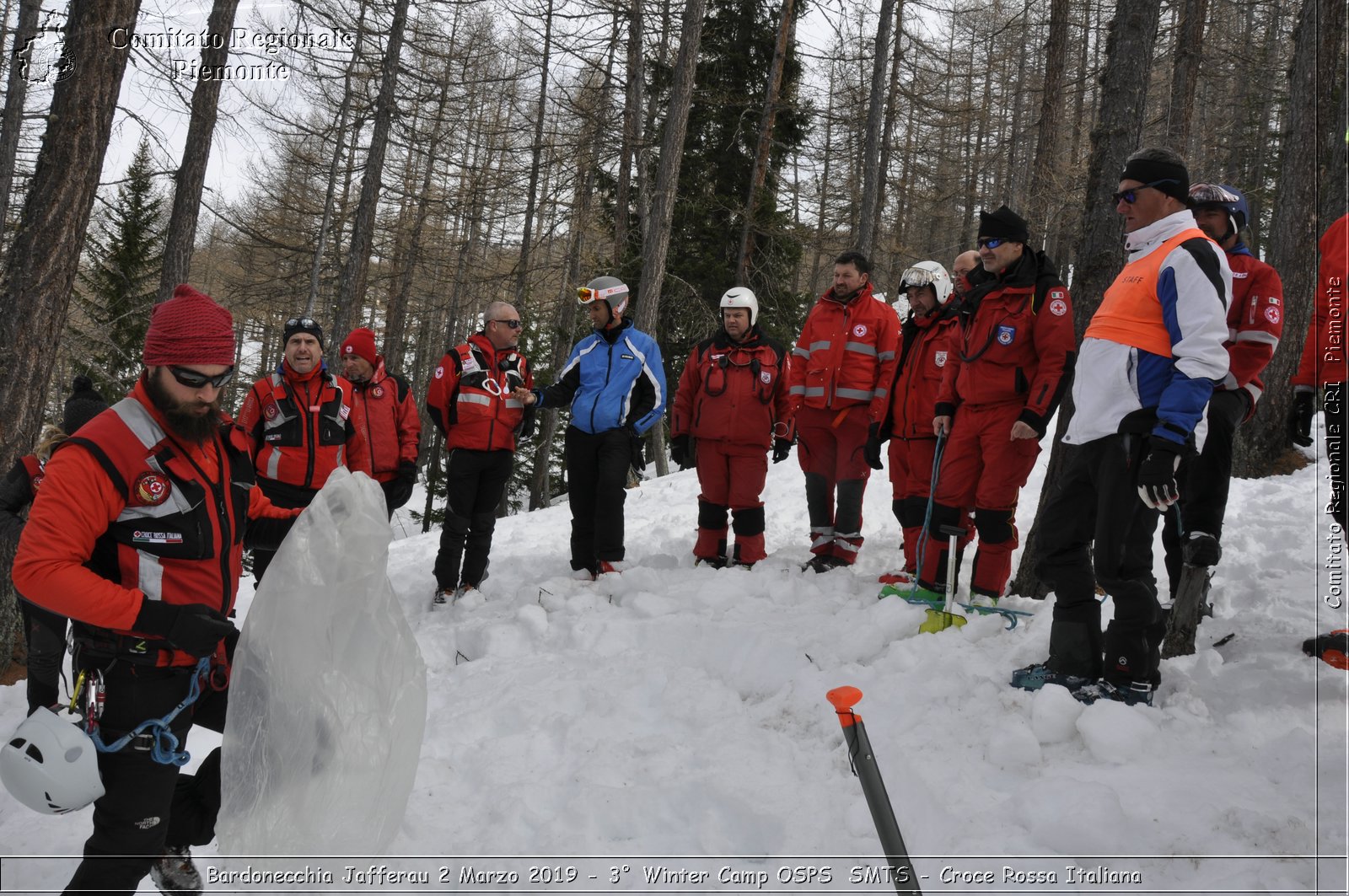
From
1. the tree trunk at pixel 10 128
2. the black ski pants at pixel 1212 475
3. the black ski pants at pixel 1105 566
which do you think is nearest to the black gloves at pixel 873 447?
the black ski pants at pixel 1212 475

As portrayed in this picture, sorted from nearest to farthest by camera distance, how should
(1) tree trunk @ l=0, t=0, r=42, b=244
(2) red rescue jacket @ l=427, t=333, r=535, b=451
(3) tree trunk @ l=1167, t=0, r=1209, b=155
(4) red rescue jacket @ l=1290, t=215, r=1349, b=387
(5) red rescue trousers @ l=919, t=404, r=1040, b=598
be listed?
1. (4) red rescue jacket @ l=1290, t=215, r=1349, b=387
2. (5) red rescue trousers @ l=919, t=404, r=1040, b=598
3. (2) red rescue jacket @ l=427, t=333, r=535, b=451
4. (3) tree trunk @ l=1167, t=0, r=1209, b=155
5. (1) tree trunk @ l=0, t=0, r=42, b=244

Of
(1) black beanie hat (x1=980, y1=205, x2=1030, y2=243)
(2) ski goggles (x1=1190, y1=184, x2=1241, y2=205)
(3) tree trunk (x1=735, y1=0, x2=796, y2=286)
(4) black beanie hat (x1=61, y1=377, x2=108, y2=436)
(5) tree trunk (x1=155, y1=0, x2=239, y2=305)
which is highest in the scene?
(3) tree trunk (x1=735, y1=0, x2=796, y2=286)

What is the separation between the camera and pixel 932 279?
5867mm

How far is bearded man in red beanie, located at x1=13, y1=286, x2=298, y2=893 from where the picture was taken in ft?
7.25

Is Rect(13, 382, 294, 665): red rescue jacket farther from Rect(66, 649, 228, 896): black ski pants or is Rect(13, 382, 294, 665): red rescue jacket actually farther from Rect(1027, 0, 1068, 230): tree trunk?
Rect(1027, 0, 1068, 230): tree trunk

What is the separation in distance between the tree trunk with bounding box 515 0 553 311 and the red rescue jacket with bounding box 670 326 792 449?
9516mm

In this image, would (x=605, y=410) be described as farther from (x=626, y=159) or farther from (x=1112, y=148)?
(x=626, y=159)

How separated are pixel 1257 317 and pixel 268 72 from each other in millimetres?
11365

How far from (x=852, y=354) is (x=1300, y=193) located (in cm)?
595

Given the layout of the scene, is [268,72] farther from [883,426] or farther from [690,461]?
[883,426]

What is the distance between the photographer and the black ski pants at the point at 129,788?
2.34m

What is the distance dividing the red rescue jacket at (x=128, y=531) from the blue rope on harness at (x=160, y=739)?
14cm

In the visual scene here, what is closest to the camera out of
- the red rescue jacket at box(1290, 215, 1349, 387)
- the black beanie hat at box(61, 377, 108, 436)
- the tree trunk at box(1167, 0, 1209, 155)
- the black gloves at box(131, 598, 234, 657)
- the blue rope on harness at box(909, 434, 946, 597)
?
the black gloves at box(131, 598, 234, 657)

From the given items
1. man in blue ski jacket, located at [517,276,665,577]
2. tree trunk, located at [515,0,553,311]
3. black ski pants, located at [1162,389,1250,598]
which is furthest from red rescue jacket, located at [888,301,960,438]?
tree trunk, located at [515,0,553,311]
